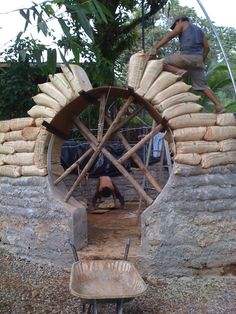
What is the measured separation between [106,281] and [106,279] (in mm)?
30

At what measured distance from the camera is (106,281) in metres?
4.30

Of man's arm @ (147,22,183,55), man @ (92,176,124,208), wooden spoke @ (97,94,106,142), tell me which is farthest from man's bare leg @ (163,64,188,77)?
man @ (92,176,124,208)

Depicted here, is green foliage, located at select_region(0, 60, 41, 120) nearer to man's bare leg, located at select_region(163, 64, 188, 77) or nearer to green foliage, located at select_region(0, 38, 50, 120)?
green foliage, located at select_region(0, 38, 50, 120)

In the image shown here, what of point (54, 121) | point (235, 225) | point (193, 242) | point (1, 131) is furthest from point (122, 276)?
point (1, 131)

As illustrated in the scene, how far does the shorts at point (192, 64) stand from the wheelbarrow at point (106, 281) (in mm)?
2617

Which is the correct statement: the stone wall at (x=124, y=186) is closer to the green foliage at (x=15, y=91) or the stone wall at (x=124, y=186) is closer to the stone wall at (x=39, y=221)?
the green foliage at (x=15, y=91)

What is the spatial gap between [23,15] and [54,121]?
394cm

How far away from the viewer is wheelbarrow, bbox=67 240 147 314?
12.4 ft

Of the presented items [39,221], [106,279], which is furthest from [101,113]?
[106,279]

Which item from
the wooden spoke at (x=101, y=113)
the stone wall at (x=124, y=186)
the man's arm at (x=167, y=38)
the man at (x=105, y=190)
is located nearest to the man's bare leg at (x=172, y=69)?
the man's arm at (x=167, y=38)

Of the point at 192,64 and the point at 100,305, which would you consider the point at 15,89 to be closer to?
the point at 192,64

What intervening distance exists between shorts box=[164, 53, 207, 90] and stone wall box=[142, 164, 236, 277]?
1220 millimetres

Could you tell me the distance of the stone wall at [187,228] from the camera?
17.0ft

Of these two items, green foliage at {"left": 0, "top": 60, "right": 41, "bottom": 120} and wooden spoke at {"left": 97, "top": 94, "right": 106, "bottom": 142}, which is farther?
green foliage at {"left": 0, "top": 60, "right": 41, "bottom": 120}
